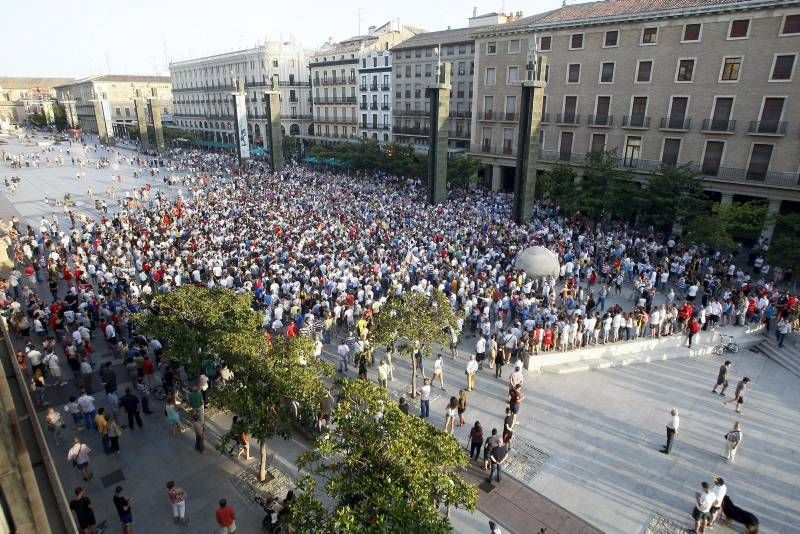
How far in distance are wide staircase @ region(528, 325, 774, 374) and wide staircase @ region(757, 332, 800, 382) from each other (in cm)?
32

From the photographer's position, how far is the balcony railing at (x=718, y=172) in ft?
89.8

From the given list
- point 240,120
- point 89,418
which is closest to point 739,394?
point 89,418

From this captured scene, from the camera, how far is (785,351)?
16562 mm

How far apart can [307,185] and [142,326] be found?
29.8m

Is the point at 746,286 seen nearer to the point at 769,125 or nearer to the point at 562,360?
the point at 562,360

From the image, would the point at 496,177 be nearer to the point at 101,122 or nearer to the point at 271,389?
the point at 271,389

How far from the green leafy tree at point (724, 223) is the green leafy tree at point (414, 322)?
16.5 metres

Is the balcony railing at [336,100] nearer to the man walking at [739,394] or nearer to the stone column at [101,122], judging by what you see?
the stone column at [101,122]

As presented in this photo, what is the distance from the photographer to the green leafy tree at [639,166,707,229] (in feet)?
87.0

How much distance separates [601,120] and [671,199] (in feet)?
35.1

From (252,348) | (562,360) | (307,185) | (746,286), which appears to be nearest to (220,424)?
(252,348)

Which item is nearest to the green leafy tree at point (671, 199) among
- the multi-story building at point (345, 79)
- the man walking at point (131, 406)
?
the man walking at point (131, 406)

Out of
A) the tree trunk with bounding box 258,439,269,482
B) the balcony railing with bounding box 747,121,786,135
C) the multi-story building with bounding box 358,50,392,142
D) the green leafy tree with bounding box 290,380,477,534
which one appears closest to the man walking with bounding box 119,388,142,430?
the tree trunk with bounding box 258,439,269,482

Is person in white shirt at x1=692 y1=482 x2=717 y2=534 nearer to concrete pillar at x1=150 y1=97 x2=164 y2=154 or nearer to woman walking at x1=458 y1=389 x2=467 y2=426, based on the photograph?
woman walking at x1=458 y1=389 x2=467 y2=426
